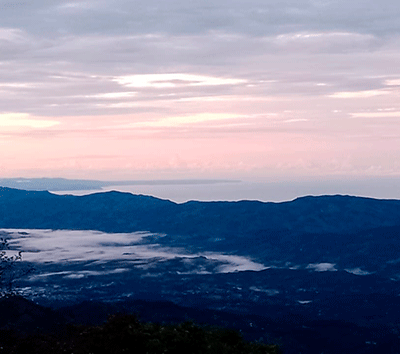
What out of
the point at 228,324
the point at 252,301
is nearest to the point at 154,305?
the point at 228,324

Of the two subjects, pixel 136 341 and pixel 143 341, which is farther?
pixel 143 341

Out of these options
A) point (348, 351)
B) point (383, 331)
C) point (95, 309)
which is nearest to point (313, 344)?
point (348, 351)

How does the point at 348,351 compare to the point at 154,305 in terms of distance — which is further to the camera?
the point at 154,305

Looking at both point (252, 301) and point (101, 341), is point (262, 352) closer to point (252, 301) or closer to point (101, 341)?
point (101, 341)

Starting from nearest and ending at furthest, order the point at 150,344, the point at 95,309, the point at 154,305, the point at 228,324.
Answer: the point at 150,344 < the point at 95,309 < the point at 228,324 < the point at 154,305

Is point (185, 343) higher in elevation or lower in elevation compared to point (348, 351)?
higher

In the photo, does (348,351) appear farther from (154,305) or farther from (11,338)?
(11,338)

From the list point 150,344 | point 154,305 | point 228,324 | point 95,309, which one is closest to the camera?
point 150,344

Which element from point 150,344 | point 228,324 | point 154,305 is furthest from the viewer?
point 154,305

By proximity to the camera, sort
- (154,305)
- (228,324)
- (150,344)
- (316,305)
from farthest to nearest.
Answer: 1. (316,305)
2. (154,305)
3. (228,324)
4. (150,344)
